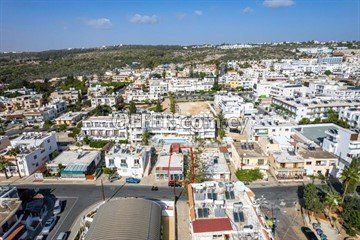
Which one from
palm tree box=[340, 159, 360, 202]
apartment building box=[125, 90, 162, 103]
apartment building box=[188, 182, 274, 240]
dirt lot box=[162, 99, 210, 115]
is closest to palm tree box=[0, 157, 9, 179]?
apartment building box=[188, 182, 274, 240]

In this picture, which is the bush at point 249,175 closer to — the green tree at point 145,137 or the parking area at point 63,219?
the green tree at point 145,137

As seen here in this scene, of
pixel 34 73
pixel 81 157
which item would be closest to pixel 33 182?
pixel 81 157

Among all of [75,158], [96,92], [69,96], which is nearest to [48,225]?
[75,158]

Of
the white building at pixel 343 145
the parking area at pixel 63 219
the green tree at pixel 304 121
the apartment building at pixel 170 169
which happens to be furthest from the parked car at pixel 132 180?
the green tree at pixel 304 121

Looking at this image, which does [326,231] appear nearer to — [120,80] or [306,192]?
[306,192]

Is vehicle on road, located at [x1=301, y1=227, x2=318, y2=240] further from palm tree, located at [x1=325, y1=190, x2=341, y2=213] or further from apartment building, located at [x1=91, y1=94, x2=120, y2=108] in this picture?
apartment building, located at [x1=91, y1=94, x2=120, y2=108]

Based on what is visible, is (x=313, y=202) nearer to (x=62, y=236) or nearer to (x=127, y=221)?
(x=127, y=221)
